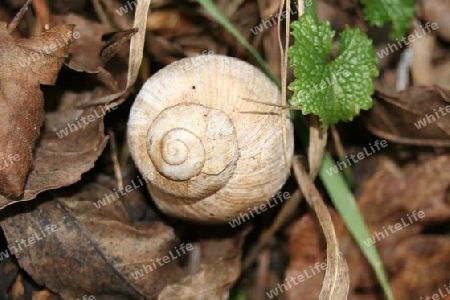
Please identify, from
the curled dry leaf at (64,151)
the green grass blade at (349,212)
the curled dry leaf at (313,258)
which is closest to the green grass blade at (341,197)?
the green grass blade at (349,212)

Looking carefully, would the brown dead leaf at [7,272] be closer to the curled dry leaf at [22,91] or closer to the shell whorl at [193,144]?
the curled dry leaf at [22,91]

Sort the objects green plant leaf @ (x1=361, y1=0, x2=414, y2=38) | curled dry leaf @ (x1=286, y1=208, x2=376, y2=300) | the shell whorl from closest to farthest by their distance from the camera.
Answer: the shell whorl
green plant leaf @ (x1=361, y1=0, x2=414, y2=38)
curled dry leaf @ (x1=286, y1=208, x2=376, y2=300)

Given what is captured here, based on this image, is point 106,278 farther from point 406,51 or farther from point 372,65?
point 406,51

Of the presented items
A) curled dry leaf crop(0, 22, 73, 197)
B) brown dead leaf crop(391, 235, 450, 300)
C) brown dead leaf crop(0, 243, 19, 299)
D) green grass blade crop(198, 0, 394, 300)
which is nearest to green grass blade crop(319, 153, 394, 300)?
green grass blade crop(198, 0, 394, 300)

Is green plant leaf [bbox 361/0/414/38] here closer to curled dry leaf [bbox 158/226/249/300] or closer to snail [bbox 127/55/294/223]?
snail [bbox 127/55/294/223]

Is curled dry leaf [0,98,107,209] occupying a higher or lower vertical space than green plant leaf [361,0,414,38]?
higher

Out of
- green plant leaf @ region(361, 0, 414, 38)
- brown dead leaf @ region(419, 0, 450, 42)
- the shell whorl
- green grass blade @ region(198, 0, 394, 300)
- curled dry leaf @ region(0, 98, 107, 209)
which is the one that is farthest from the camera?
brown dead leaf @ region(419, 0, 450, 42)

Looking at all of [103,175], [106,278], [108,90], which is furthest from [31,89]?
[106,278]
